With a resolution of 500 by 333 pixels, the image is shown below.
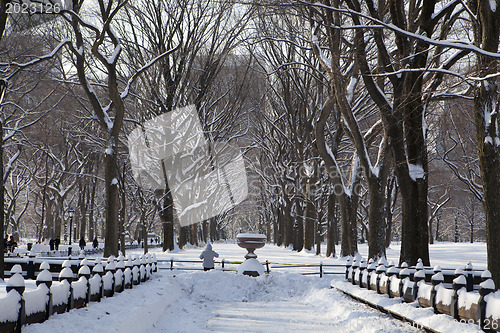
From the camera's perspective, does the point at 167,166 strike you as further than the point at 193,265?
Yes

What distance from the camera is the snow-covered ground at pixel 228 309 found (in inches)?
368

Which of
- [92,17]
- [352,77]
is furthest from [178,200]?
[352,77]

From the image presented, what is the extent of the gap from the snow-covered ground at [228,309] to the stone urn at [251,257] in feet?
4.47

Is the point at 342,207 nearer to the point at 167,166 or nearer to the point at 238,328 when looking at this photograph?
the point at 167,166

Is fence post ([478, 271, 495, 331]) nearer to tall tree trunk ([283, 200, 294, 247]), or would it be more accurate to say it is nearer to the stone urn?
the stone urn

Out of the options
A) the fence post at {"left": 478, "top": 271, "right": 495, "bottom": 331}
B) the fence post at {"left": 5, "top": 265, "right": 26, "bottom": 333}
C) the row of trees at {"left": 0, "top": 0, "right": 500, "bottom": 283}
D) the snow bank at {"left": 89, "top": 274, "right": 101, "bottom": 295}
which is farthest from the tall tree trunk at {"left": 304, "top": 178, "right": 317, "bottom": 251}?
the fence post at {"left": 5, "top": 265, "right": 26, "bottom": 333}

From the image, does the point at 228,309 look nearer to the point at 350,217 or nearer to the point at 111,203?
the point at 111,203

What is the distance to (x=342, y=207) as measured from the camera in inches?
1023

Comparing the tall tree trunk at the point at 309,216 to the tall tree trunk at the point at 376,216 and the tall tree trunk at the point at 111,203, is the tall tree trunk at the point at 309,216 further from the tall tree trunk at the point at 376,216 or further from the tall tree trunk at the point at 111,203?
the tall tree trunk at the point at 111,203

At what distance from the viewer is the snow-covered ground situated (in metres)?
9.36

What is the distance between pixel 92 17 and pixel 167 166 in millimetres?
11565

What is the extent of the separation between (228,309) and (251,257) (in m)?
7.00

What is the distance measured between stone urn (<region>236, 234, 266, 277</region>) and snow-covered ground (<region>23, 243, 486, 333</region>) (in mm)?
1363

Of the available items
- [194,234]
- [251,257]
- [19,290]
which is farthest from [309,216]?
[19,290]
